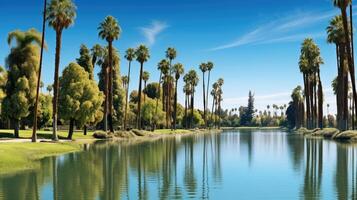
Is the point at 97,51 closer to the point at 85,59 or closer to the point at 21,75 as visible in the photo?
the point at 85,59

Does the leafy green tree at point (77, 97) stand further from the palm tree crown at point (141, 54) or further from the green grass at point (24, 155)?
the palm tree crown at point (141, 54)

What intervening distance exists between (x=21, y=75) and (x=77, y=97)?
374 inches

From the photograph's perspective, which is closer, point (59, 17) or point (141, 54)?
point (59, 17)

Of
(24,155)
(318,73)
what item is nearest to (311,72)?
(318,73)

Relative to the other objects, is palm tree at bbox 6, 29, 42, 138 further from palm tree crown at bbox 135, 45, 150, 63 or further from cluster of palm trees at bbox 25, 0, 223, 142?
palm tree crown at bbox 135, 45, 150, 63

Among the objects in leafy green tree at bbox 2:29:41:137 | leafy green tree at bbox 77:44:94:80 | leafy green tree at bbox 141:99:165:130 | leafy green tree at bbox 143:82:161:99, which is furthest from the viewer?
leafy green tree at bbox 143:82:161:99

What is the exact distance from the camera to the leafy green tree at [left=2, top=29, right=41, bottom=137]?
67812mm

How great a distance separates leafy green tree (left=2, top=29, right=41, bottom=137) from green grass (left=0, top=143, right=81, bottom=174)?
17759mm

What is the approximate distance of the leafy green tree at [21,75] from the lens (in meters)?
67.8

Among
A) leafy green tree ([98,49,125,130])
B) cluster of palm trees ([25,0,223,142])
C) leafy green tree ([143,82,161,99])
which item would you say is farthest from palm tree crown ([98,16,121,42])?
leafy green tree ([143,82,161,99])

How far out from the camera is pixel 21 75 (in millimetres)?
69250

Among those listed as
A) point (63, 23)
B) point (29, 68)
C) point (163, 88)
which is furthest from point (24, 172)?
point (163, 88)

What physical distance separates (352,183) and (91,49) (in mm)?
86209

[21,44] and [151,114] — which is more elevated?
[21,44]
